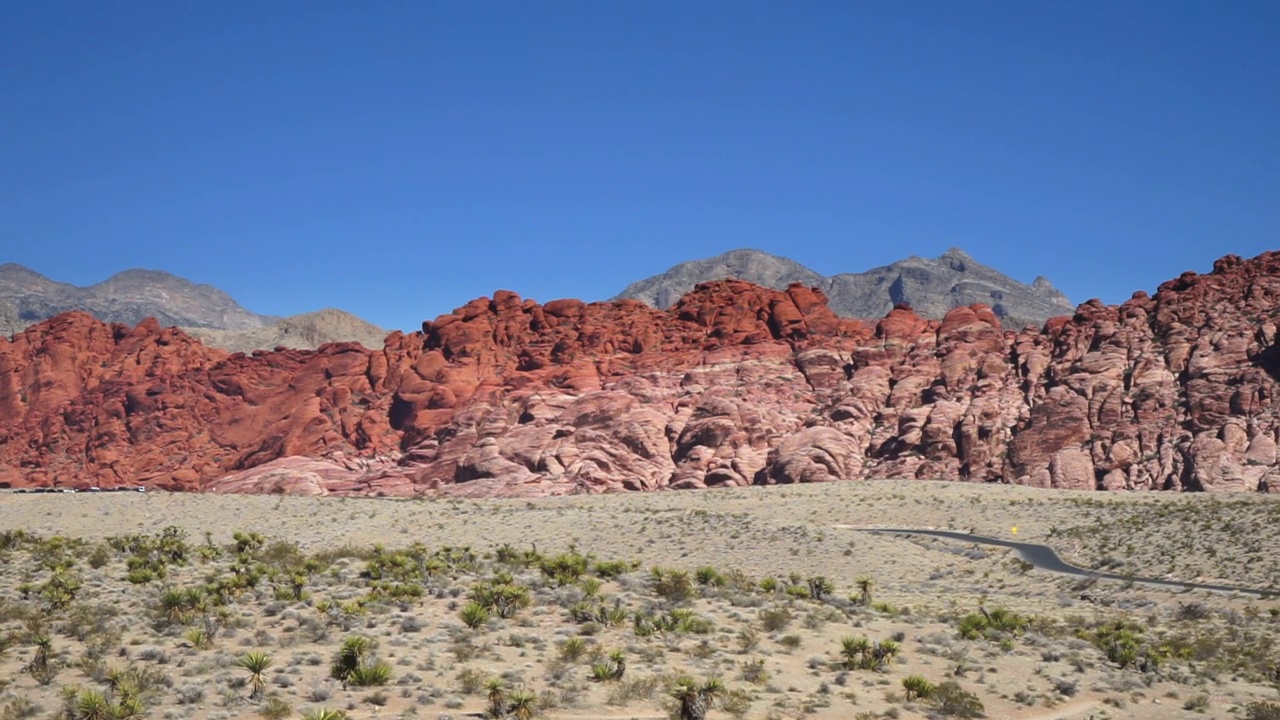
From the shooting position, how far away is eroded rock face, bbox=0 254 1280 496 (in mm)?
78250

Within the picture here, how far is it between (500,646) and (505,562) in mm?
10986

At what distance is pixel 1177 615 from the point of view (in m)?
33.8

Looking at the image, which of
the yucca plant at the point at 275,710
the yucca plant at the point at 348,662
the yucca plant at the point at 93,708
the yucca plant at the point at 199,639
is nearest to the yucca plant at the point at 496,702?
the yucca plant at the point at 348,662

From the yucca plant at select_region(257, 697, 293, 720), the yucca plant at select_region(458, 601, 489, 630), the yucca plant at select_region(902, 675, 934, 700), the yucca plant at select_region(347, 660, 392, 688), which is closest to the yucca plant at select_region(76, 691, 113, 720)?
the yucca plant at select_region(257, 697, 293, 720)

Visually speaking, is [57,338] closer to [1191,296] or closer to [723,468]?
[723,468]

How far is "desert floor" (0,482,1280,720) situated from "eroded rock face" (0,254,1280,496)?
32697 millimetres

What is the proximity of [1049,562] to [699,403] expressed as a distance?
1743 inches

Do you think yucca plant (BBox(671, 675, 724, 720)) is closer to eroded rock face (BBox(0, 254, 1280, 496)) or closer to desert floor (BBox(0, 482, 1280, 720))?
desert floor (BBox(0, 482, 1280, 720))

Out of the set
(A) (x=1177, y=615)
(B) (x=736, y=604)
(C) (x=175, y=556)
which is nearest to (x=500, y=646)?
(B) (x=736, y=604)

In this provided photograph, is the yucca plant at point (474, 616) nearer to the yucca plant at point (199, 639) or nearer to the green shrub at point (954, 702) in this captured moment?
the yucca plant at point (199, 639)

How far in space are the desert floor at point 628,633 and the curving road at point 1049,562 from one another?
1.34 m

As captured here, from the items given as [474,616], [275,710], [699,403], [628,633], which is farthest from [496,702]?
[699,403]

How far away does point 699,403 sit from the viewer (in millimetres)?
88938

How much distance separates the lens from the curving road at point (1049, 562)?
38.6m
